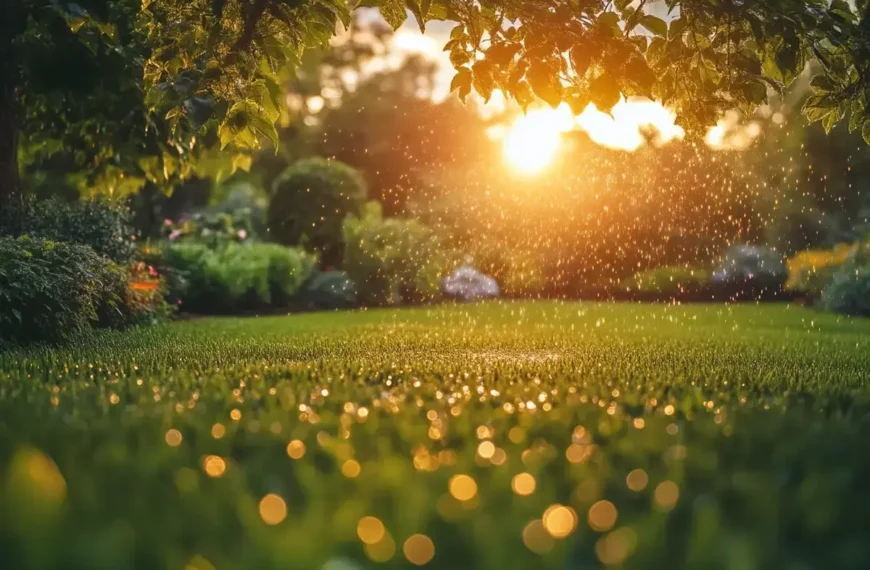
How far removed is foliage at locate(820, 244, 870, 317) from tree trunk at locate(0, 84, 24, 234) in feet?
44.9

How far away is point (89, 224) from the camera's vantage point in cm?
Answer: 1327

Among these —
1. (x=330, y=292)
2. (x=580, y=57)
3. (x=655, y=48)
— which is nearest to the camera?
(x=580, y=57)

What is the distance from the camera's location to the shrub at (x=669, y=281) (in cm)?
1944

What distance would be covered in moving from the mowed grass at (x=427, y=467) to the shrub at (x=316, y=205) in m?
16.7

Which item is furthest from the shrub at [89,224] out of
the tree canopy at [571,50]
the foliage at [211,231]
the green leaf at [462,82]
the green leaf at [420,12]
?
the green leaf at [420,12]

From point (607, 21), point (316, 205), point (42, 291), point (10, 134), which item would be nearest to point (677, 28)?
point (607, 21)

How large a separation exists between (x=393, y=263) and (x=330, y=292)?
1401 mm

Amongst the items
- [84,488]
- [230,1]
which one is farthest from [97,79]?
[84,488]

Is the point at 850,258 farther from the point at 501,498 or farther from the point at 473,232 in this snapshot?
the point at 501,498

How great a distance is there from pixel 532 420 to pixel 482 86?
119 inches

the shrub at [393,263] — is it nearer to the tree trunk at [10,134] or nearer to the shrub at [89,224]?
the shrub at [89,224]

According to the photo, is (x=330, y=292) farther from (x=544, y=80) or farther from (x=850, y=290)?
A: (x=544, y=80)

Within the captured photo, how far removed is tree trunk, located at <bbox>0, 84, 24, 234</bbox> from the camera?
38.1ft

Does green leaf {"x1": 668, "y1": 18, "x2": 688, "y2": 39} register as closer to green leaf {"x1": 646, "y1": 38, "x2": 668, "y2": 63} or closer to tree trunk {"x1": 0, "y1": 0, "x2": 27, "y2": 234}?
green leaf {"x1": 646, "y1": 38, "x2": 668, "y2": 63}
